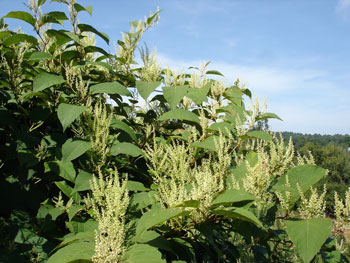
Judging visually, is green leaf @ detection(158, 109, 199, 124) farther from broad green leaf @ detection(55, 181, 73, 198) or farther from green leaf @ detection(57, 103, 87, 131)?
broad green leaf @ detection(55, 181, 73, 198)

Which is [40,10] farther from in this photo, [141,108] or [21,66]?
[141,108]

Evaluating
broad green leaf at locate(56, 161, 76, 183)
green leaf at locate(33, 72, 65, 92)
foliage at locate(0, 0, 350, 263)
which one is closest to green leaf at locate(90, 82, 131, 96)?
foliage at locate(0, 0, 350, 263)

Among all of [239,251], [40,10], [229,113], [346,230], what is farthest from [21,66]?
[346,230]

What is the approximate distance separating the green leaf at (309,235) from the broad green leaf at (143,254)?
0.62 m

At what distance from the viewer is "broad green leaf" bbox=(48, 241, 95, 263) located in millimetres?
1192

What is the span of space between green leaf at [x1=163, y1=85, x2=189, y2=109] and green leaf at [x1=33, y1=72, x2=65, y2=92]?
0.78 m

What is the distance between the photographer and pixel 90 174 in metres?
1.82

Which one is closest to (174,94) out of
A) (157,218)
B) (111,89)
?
(111,89)

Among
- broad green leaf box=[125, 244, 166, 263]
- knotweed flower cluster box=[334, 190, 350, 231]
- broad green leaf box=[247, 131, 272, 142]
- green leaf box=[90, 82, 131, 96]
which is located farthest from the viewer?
broad green leaf box=[247, 131, 272, 142]

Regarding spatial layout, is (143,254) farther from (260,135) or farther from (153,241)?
(260,135)

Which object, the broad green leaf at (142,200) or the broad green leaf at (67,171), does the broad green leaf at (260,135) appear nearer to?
the broad green leaf at (142,200)

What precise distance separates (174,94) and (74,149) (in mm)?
918

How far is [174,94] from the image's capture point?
92.0 inches

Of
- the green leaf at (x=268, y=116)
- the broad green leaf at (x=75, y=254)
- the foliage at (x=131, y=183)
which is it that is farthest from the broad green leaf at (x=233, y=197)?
the green leaf at (x=268, y=116)
